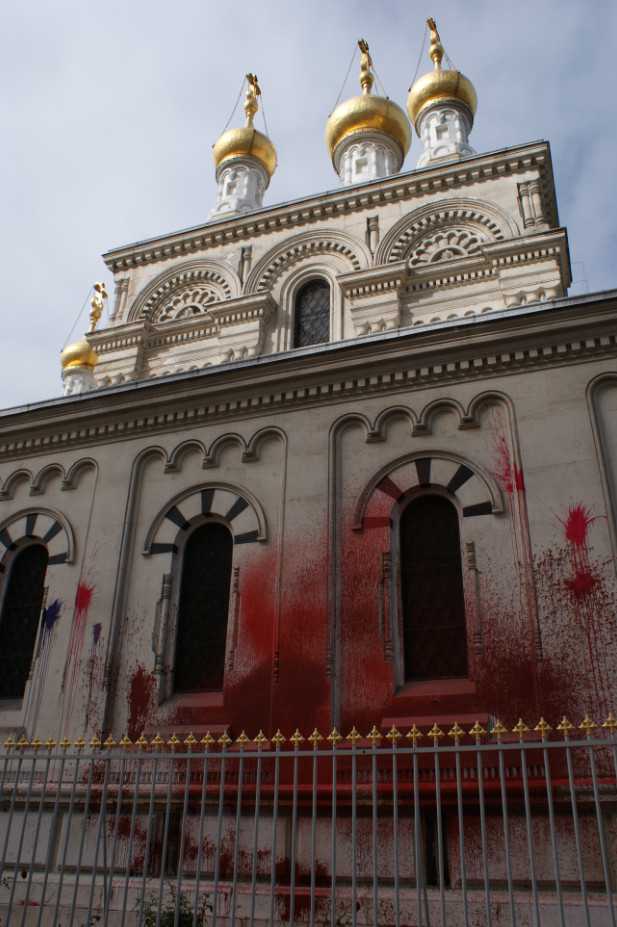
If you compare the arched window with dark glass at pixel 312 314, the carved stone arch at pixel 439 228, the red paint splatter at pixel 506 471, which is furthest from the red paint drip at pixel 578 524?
the carved stone arch at pixel 439 228

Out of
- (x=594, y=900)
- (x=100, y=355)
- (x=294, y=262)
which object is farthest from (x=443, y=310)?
(x=594, y=900)

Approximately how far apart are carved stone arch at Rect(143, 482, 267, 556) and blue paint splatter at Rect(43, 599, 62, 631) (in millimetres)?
1404

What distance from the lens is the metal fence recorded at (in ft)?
21.7

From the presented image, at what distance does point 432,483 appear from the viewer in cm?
945

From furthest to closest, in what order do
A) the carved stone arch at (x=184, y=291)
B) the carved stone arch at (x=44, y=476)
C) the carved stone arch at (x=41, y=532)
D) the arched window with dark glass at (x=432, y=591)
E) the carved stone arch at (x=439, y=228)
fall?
the carved stone arch at (x=184, y=291) → the carved stone arch at (x=439, y=228) → the carved stone arch at (x=44, y=476) → the carved stone arch at (x=41, y=532) → the arched window with dark glass at (x=432, y=591)

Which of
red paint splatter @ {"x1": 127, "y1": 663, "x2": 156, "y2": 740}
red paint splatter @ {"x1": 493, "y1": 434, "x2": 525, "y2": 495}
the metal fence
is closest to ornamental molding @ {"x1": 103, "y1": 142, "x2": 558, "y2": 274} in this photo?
red paint splatter @ {"x1": 493, "y1": 434, "x2": 525, "y2": 495}

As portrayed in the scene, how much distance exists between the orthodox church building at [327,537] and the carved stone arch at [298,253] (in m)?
11.8

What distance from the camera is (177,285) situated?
940 inches

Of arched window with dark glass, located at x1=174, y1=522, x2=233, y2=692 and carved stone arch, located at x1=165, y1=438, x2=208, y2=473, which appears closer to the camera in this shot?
arched window with dark glass, located at x1=174, y1=522, x2=233, y2=692

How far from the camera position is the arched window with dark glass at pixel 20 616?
10562mm

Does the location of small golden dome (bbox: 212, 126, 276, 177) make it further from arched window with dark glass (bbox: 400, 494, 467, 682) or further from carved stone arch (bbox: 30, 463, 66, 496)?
arched window with dark glass (bbox: 400, 494, 467, 682)

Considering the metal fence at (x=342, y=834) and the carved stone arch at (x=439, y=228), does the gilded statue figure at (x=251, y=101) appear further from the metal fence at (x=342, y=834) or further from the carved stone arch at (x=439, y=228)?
the metal fence at (x=342, y=834)

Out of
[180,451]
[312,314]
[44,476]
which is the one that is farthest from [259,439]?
[312,314]

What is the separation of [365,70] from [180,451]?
24.8 metres
